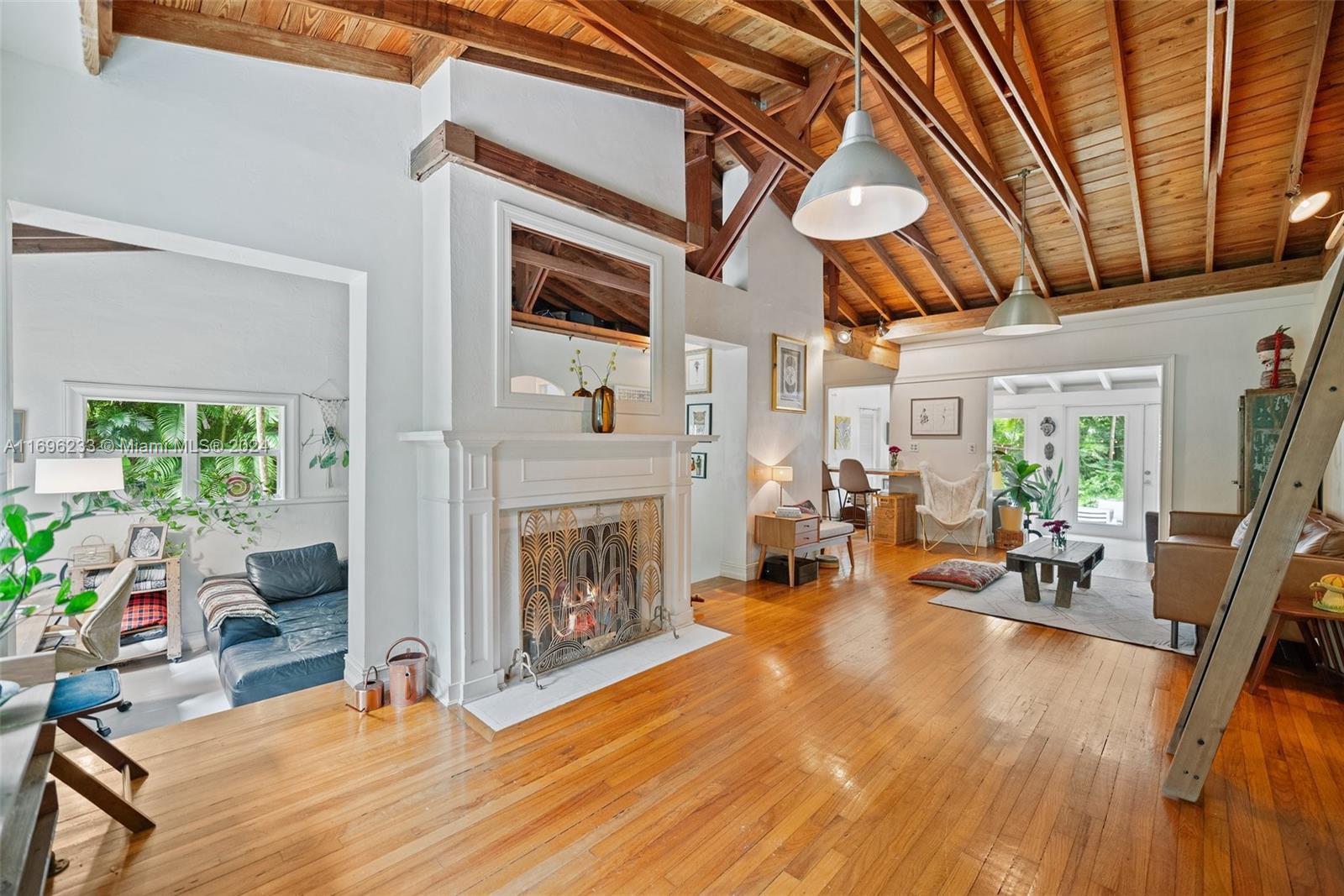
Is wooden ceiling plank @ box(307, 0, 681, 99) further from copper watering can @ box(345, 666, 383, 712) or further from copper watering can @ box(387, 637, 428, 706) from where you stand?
copper watering can @ box(345, 666, 383, 712)

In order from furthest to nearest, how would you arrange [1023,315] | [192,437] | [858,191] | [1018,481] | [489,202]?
[1018,481] → [192,437] → [1023,315] → [489,202] → [858,191]

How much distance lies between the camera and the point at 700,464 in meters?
5.80

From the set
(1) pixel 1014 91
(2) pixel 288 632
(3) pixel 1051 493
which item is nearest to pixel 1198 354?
(3) pixel 1051 493

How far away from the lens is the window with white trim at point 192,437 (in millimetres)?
3988

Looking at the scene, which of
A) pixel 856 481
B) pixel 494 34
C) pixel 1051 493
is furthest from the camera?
pixel 1051 493

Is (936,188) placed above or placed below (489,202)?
above

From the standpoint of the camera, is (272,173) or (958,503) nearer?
(272,173)

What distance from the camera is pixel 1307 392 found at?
6.73 feet

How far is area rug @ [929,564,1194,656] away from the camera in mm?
3938

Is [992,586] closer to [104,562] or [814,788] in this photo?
[814,788]

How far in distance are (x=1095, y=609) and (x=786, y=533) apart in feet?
8.38

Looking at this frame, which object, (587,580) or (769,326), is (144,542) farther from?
(769,326)

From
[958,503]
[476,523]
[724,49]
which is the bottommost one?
[958,503]

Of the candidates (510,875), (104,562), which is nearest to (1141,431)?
(510,875)
